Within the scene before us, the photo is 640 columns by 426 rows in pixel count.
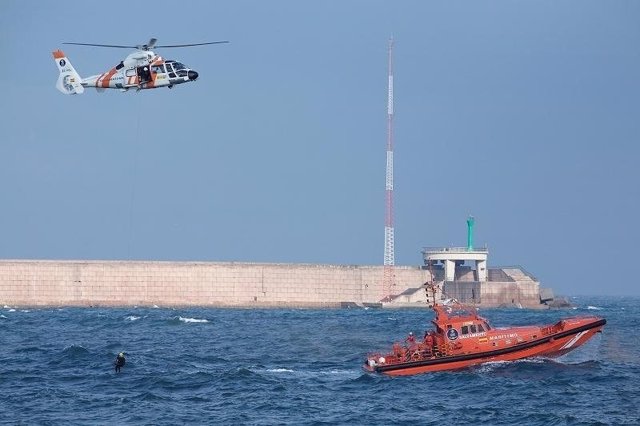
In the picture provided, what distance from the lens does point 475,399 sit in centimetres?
4462

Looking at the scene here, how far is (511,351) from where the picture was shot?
5338cm

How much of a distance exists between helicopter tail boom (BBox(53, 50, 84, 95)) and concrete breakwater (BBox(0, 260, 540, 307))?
213 ft

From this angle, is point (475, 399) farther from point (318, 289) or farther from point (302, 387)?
point (318, 289)

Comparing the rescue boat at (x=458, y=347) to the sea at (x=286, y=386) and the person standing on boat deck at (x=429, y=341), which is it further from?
the sea at (x=286, y=386)

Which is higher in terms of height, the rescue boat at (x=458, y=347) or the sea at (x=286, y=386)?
the rescue boat at (x=458, y=347)

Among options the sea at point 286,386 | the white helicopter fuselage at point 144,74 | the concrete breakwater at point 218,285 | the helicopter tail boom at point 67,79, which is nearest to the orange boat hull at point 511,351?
the sea at point 286,386

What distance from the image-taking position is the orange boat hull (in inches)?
2066

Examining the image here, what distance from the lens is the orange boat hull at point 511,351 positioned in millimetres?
52469

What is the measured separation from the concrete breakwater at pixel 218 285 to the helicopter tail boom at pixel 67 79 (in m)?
64.9

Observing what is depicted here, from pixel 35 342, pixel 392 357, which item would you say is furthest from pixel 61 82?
pixel 392 357

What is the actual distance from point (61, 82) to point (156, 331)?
22078 millimetres

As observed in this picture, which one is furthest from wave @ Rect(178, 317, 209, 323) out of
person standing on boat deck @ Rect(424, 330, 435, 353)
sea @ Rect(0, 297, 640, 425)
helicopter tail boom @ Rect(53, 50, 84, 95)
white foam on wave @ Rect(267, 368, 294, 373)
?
person standing on boat deck @ Rect(424, 330, 435, 353)

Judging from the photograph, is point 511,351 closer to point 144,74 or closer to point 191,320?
point 144,74

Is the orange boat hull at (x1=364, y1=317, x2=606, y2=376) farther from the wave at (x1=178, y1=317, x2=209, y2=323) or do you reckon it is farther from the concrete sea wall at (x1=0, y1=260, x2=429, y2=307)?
the concrete sea wall at (x1=0, y1=260, x2=429, y2=307)
